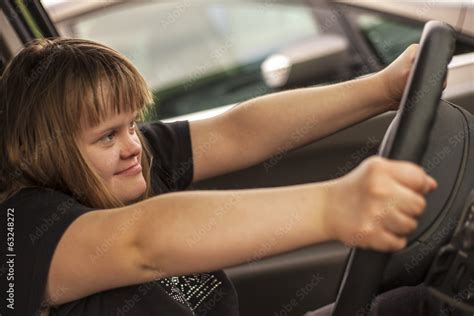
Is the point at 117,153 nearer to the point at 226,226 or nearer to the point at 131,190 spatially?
the point at 131,190

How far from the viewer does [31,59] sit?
1590 millimetres

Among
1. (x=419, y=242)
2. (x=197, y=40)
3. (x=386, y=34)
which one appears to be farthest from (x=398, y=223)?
(x=197, y=40)

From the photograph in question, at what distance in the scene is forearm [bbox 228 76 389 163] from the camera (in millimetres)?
1797

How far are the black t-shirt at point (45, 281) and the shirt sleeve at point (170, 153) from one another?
23cm

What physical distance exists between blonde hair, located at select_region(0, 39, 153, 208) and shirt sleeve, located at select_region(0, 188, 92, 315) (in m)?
0.05

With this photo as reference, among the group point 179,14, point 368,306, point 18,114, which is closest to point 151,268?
point 368,306

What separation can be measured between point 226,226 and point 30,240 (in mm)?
368

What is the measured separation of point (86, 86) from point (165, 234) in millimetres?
369

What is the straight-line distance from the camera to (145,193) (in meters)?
1.72

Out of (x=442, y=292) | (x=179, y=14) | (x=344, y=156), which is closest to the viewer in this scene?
(x=442, y=292)

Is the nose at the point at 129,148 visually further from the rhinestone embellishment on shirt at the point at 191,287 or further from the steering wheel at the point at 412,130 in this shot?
the steering wheel at the point at 412,130

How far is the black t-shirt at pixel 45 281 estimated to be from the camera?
4.51ft

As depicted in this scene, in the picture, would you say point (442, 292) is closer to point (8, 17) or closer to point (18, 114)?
point (18, 114)

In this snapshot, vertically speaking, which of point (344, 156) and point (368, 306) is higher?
point (368, 306)
